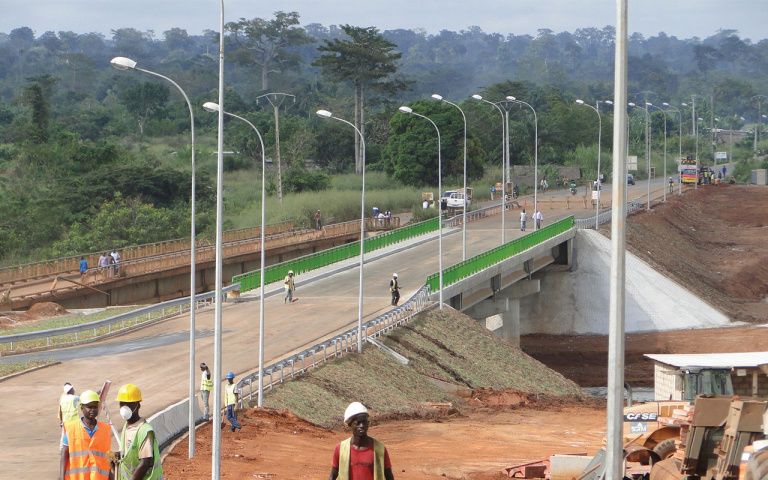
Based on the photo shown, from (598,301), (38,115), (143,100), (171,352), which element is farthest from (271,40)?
(171,352)

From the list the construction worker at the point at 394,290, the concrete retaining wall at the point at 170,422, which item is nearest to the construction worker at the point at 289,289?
the construction worker at the point at 394,290

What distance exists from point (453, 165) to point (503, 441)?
65.7 metres

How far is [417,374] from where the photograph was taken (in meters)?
33.4

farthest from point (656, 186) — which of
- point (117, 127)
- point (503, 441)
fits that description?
point (503, 441)

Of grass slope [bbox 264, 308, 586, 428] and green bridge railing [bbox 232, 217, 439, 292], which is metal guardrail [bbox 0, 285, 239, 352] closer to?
green bridge railing [bbox 232, 217, 439, 292]

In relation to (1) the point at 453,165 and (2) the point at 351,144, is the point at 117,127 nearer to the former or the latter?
(2) the point at 351,144

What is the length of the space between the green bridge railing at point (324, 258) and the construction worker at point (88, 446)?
33176 mm

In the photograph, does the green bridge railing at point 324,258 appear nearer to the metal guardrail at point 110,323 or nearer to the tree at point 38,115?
the metal guardrail at point 110,323

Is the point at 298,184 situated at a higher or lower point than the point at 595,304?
higher

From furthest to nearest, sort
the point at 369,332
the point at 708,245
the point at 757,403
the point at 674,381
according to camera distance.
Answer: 1. the point at 708,245
2. the point at 369,332
3. the point at 674,381
4. the point at 757,403

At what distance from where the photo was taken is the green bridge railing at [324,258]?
4378 centimetres

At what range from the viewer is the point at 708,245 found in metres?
80.4

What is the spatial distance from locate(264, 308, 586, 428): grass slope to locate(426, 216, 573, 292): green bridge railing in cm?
158

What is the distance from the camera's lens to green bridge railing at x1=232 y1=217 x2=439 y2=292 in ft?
144
